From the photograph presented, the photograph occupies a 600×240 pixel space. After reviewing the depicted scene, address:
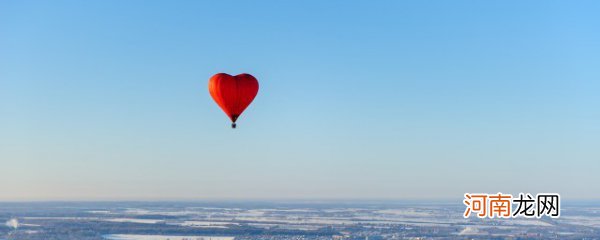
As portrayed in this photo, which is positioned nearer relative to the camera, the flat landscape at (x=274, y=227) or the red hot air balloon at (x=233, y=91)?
the red hot air balloon at (x=233, y=91)

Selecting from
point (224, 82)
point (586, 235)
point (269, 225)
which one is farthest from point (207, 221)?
point (224, 82)

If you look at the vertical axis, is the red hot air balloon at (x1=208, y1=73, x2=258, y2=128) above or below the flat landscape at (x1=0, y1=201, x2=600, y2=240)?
above

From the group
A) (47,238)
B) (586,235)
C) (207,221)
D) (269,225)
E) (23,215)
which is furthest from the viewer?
(23,215)

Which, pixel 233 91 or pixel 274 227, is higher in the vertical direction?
pixel 233 91

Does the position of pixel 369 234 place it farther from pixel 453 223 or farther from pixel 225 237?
pixel 453 223

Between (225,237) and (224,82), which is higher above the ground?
(224,82)

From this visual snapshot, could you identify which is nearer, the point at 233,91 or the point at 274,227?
the point at 233,91

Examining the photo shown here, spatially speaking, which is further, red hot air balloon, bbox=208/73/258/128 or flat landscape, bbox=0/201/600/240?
flat landscape, bbox=0/201/600/240

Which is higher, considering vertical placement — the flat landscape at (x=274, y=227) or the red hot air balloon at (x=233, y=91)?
the red hot air balloon at (x=233, y=91)
